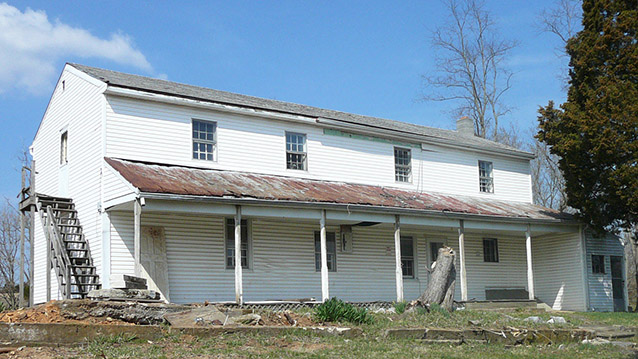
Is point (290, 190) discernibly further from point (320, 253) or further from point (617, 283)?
point (617, 283)

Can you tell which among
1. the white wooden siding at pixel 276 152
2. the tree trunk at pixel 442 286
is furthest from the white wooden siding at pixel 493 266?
the tree trunk at pixel 442 286

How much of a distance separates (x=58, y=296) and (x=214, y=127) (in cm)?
675

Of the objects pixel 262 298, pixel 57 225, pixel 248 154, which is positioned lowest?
pixel 262 298

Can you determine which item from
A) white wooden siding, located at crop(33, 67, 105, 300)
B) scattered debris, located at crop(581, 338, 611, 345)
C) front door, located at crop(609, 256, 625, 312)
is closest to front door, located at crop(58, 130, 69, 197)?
white wooden siding, located at crop(33, 67, 105, 300)

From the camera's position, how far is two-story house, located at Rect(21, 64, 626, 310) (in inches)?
768

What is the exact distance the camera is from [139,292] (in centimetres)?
1584

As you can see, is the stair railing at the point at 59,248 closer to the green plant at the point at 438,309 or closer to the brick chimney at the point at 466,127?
the green plant at the point at 438,309

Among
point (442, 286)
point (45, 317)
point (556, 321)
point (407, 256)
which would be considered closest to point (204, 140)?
point (442, 286)

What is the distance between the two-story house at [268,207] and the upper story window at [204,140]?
4 centimetres

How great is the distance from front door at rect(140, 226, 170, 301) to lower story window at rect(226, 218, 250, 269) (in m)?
2.13

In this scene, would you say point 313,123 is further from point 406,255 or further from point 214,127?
point 406,255

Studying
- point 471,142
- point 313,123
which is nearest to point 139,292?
point 313,123

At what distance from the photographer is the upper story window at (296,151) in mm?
23828

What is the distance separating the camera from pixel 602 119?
76.1 feet
